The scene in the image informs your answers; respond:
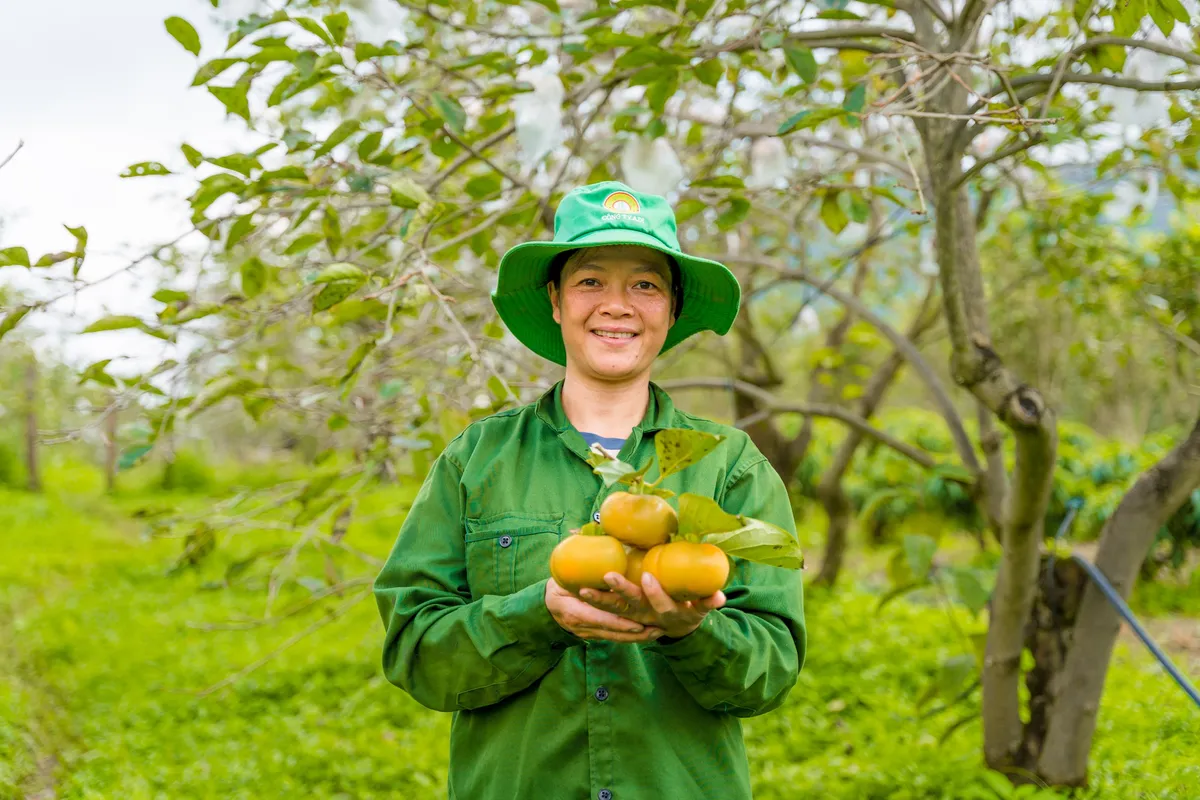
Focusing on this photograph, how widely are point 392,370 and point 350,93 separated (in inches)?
39.1

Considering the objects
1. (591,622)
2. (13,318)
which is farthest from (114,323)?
(591,622)

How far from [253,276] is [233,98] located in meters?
0.60

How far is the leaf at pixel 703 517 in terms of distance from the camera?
3.99 ft

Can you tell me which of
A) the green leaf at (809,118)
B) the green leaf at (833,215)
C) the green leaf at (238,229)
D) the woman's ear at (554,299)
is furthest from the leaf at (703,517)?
the green leaf at (833,215)

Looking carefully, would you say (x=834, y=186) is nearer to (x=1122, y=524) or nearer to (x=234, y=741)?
(x=1122, y=524)

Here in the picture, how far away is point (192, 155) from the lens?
2.19 metres

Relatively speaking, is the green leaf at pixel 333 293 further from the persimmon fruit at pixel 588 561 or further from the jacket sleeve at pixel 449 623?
the persimmon fruit at pixel 588 561

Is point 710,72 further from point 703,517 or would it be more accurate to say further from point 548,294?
point 703,517

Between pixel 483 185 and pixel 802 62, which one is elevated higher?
pixel 802 62

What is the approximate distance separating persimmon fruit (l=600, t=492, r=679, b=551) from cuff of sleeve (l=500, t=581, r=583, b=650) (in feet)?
0.54

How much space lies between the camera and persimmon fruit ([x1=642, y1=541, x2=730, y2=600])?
3.92 ft

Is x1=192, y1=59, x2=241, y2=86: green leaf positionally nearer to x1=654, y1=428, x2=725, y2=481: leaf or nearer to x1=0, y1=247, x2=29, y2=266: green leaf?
x1=0, y1=247, x2=29, y2=266: green leaf

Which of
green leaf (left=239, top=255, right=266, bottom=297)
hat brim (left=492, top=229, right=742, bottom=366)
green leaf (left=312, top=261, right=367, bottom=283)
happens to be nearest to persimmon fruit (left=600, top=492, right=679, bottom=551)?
hat brim (left=492, top=229, right=742, bottom=366)

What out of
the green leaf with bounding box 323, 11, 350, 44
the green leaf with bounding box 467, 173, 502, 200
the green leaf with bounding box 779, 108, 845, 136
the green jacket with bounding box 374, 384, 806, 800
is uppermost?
the green leaf with bounding box 323, 11, 350, 44
